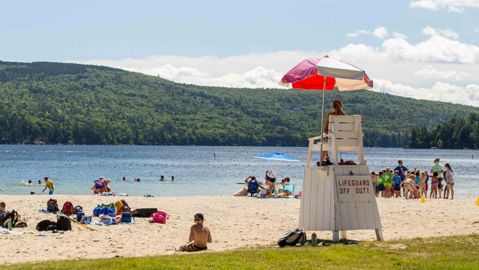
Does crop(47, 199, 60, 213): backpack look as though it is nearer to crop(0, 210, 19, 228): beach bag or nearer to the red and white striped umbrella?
crop(0, 210, 19, 228): beach bag

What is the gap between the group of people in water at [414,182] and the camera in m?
21.7

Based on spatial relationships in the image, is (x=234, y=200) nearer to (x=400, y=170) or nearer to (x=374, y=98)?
(x=400, y=170)

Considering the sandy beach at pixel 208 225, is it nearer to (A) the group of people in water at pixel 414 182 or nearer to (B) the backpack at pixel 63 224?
(B) the backpack at pixel 63 224

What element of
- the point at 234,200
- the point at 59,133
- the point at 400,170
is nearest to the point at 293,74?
the point at 234,200

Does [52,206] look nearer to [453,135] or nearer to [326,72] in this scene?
[326,72]

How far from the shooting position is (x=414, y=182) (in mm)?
22078

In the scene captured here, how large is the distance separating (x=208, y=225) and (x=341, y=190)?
4.99m

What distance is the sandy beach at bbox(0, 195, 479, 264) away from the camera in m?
10.1

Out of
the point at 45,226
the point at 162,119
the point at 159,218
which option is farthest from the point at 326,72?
the point at 162,119

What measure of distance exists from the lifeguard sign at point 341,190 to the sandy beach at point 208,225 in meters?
1.13

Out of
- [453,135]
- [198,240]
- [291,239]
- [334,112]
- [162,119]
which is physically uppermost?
[162,119]

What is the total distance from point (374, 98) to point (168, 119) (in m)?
73.4

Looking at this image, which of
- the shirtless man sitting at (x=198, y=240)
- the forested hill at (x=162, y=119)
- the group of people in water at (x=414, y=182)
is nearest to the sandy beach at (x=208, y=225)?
the shirtless man sitting at (x=198, y=240)

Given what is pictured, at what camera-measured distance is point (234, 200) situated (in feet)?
69.3
